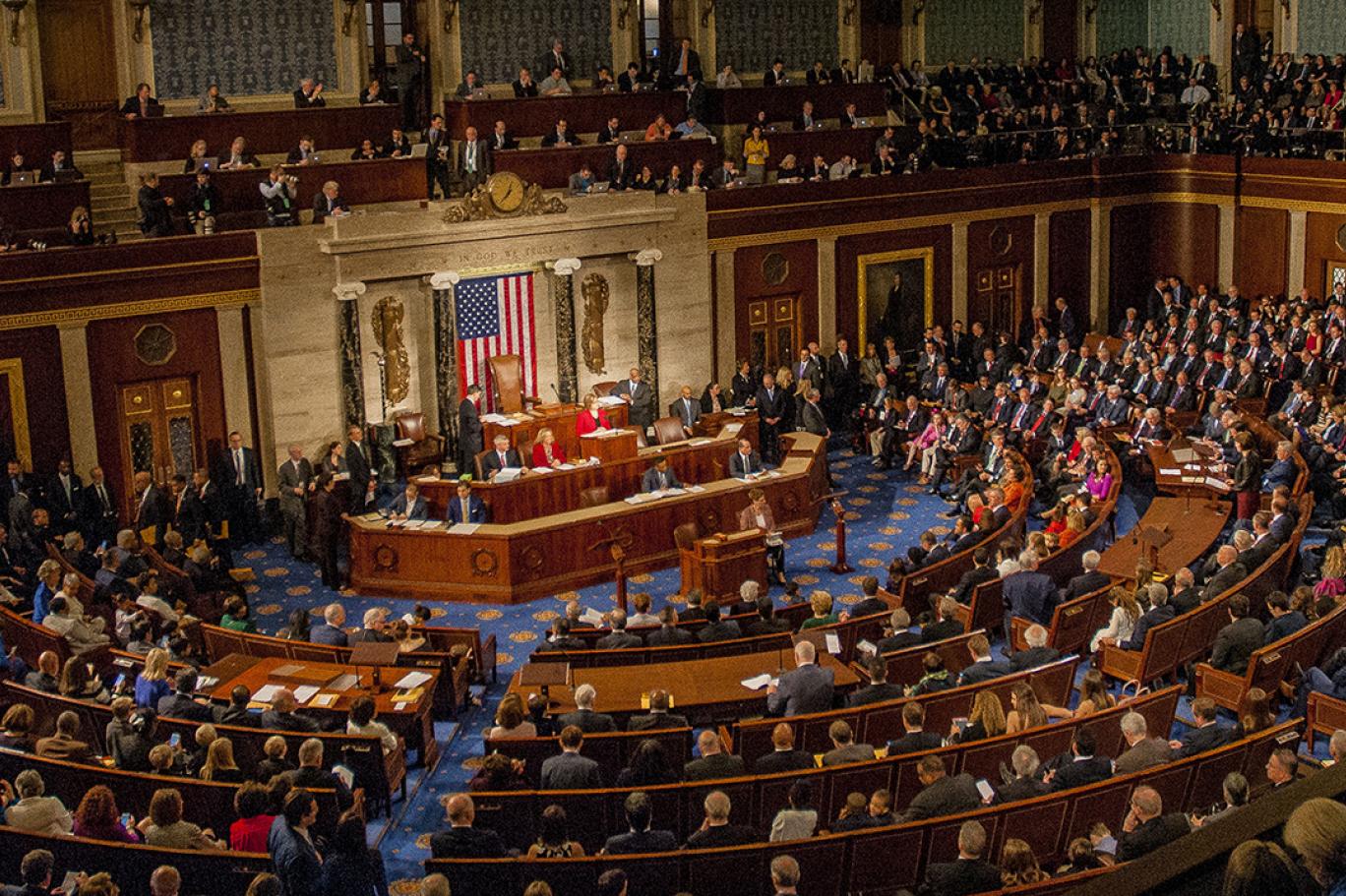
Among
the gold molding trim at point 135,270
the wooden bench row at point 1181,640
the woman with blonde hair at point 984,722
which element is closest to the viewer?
the woman with blonde hair at point 984,722

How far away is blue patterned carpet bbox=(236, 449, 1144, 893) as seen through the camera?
12617 millimetres

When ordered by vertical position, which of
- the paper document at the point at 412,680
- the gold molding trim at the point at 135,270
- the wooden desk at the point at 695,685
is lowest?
the paper document at the point at 412,680

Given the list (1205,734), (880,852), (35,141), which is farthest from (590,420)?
(880,852)

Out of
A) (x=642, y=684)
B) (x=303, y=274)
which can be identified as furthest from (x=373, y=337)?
(x=642, y=684)

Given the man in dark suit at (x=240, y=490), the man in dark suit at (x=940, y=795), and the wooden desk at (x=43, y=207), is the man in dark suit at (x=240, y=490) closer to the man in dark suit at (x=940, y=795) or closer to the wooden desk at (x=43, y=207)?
the wooden desk at (x=43, y=207)

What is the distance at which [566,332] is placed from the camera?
22219mm

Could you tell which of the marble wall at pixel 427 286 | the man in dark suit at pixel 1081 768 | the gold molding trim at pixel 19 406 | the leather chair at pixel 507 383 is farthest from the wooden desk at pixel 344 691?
the leather chair at pixel 507 383

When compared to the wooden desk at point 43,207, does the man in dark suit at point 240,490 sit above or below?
below

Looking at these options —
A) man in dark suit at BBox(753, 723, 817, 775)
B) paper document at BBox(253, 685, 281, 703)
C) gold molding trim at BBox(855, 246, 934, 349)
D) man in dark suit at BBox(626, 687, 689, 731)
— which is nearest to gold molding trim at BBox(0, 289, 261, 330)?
paper document at BBox(253, 685, 281, 703)

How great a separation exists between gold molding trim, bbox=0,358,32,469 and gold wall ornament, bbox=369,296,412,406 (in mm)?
4324

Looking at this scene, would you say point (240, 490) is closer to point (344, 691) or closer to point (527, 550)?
point (527, 550)

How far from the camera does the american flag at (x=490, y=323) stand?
2150 cm

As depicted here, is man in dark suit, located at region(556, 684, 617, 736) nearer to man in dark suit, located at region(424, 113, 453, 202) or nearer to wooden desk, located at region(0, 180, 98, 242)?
wooden desk, located at region(0, 180, 98, 242)

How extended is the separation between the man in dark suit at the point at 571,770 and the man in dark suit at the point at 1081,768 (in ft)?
9.13
